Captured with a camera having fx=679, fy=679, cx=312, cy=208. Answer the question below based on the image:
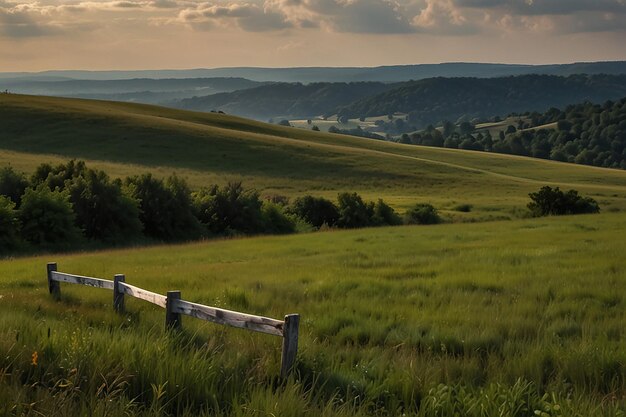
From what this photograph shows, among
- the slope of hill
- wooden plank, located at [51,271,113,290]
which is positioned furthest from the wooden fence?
the slope of hill

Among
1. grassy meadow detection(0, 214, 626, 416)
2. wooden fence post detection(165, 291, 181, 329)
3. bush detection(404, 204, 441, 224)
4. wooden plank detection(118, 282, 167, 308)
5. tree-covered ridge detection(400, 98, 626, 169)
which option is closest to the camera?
grassy meadow detection(0, 214, 626, 416)

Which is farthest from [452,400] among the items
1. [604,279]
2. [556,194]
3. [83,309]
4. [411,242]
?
[556,194]

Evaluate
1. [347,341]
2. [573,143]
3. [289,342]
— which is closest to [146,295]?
[347,341]

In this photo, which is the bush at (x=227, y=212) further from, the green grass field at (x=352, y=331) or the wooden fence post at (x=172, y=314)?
the wooden fence post at (x=172, y=314)

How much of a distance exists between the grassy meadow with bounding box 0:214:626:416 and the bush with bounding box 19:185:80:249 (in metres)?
12.6

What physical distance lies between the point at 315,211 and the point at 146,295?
39754 millimetres

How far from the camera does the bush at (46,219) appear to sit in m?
32.8

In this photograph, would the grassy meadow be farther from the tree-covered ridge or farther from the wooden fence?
the tree-covered ridge

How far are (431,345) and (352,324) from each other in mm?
1666

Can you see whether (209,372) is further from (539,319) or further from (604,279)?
(604,279)

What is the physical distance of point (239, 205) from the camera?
43.9m

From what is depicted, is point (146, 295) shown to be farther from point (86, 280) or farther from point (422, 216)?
point (422, 216)

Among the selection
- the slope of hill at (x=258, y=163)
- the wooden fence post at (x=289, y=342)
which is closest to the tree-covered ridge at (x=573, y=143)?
the slope of hill at (x=258, y=163)

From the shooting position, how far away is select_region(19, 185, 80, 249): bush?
108 feet
